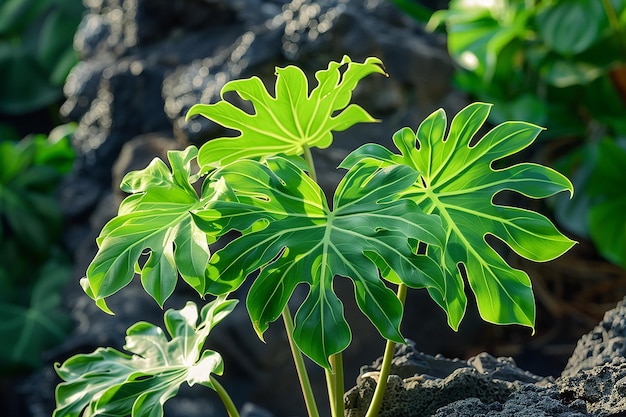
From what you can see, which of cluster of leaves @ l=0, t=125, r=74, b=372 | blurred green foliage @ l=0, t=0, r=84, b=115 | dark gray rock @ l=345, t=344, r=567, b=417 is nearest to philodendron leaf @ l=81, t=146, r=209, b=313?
dark gray rock @ l=345, t=344, r=567, b=417

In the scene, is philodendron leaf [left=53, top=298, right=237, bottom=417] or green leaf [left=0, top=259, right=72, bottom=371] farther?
green leaf [left=0, top=259, right=72, bottom=371]

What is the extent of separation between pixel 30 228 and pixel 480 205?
2.45 meters

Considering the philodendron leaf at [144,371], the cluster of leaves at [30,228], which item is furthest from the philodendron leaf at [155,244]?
the cluster of leaves at [30,228]

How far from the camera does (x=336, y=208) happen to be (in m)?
0.83

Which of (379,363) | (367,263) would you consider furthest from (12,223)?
(367,263)

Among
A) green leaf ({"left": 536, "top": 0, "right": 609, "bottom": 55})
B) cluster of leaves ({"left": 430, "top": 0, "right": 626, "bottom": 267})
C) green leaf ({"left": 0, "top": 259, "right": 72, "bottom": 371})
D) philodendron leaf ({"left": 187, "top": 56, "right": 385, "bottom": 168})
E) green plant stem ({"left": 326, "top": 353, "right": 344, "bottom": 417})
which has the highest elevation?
philodendron leaf ({"left": 187, "top": 56, "right": 385, "bottom": 168})

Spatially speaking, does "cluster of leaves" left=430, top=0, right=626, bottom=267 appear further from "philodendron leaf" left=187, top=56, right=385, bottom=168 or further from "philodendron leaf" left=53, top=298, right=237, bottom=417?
"philodendron leaf" left=53, top=298, right=237, bottom=417

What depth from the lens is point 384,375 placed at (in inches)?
34.8

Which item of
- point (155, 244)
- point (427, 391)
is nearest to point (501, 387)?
point (427, 391)

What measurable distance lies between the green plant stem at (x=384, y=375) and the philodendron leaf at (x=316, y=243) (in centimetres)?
7

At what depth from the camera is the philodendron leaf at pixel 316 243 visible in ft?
2.49

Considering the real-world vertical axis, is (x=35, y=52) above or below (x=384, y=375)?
below

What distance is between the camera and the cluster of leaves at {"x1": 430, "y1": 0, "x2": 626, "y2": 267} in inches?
98.7

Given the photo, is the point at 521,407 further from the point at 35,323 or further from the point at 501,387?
the point at 35,323
